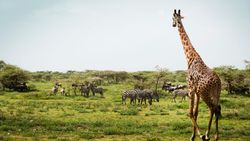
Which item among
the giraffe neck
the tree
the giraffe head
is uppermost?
the giraffe head

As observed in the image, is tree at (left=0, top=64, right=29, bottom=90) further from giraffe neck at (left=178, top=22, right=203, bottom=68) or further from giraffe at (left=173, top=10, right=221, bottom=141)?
giraffe at (left=173, top=10, right=221, bottom=141)

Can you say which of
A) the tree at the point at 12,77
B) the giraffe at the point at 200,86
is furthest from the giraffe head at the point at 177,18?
the tree at the point at 12,77

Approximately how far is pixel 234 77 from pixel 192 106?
5029 cm

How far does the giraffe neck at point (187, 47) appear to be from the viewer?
11.1m

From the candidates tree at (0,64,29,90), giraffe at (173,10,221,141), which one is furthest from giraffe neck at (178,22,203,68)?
tree at (0,64,29,90)

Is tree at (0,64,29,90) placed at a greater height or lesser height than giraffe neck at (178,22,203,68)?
lesser

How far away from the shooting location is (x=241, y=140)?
1867 cm

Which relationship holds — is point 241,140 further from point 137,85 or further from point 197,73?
point 137,85

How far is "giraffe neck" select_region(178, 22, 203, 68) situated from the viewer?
11055 millimetres

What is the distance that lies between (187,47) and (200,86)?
1779mm

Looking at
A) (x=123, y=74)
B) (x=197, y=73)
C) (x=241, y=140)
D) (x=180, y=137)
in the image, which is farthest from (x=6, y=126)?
(x=123, y=74)

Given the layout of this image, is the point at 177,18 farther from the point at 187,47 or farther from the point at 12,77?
the point at 12,77

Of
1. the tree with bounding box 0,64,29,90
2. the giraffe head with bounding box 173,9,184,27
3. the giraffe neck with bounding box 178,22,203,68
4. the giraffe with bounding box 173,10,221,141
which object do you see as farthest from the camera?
the tree with bounding box 0,64,29,90

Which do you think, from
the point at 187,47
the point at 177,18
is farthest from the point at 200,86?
the point at 177,18
